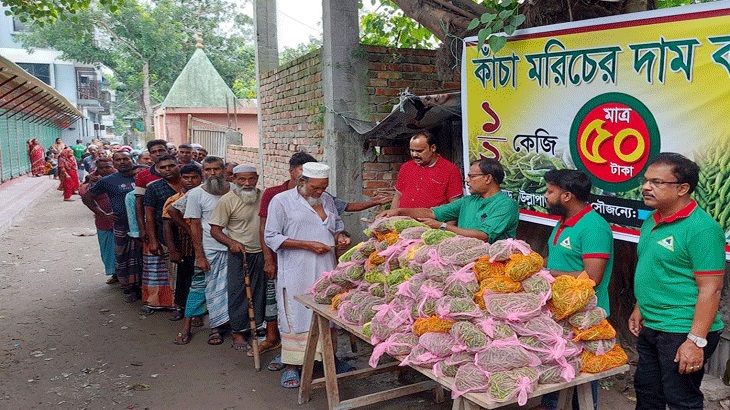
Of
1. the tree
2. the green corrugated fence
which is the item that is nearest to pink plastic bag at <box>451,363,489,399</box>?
the green corrugated fence

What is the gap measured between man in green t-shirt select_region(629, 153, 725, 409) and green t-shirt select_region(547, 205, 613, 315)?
198 millimetres

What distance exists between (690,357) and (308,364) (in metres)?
2.49

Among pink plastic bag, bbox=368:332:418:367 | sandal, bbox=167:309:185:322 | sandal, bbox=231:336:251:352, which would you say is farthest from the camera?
sandal, bbox=167:309:185:322

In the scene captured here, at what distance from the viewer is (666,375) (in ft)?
9.25

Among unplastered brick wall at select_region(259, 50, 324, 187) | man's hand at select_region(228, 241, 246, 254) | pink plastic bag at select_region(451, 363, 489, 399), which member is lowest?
pink plastic bag at select_region(451, 363, 489, 399)

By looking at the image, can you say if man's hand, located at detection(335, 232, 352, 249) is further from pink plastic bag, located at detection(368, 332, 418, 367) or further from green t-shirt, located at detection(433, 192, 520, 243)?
pink plastic bag, located at detection(368, 332, 418, 367)

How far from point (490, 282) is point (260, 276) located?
2.95 m

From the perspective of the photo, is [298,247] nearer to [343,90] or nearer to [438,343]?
[438,343]

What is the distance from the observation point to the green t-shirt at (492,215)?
376 centimetres

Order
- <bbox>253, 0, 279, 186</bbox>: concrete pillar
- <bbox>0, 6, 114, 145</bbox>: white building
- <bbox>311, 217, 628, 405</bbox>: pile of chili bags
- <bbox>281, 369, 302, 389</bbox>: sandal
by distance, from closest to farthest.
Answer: <bbox>311, 217, 628, 405</bbox>: pile of chili bags → <bbox>281, 369, 302, 389</bbox>: sandal → <bbox>253, 0, 279, 186</bbox>: concrete pillar → <bbox>0, 6, 114, 145</bbox>: white building

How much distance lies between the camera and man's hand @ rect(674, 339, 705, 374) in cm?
264

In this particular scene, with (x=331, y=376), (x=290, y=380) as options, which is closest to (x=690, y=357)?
(x=331, y=376)

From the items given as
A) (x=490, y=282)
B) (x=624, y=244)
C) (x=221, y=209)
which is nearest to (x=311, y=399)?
(x=221, y=209)

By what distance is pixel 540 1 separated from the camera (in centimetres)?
490
